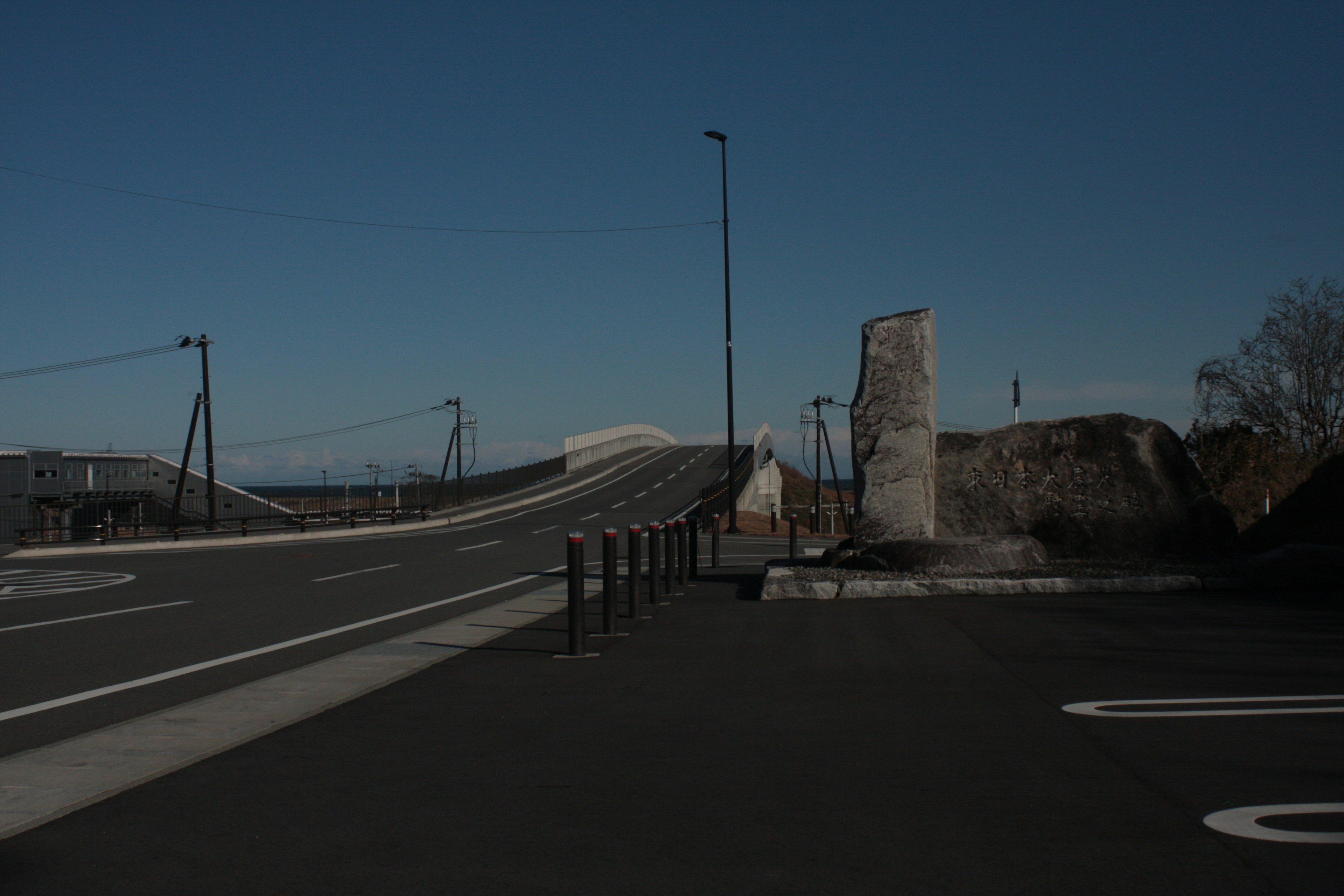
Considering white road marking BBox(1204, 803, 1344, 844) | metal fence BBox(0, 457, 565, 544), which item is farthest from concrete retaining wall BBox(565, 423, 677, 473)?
white road marking BBox(1204, 803, 1344, 844)

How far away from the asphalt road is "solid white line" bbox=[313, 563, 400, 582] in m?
0.06

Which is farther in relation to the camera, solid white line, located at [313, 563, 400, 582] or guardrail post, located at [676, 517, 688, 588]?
solid white line, located at [313, 563, 400, 582]

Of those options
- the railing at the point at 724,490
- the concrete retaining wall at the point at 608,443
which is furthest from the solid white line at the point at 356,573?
the concrete retaining wall at the point at 608,443

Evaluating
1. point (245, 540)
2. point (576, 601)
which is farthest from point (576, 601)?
point (245, 540)

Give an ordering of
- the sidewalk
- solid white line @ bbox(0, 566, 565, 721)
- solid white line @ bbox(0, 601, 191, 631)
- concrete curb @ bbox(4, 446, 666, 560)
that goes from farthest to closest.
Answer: concrete curb @ bbox(4, 446, 666, 560)
solid white line @ bbox(0, 601, 191, 631)
solid white line @ bbox(0, 566, 565, 721)
the sidewalk

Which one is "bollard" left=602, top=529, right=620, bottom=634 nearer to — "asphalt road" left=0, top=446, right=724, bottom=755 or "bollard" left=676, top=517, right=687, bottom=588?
"asphalt road" left=0, top=446, right=724, bottom=755

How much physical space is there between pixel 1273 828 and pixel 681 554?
32.4ft

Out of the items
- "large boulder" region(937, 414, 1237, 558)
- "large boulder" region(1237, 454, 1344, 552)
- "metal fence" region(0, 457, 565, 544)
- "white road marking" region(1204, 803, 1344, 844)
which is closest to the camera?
"white road marking" region(1204, 803, 1344, 844)

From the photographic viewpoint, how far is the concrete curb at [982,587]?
10.6 metres

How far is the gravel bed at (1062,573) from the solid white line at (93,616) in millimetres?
7955

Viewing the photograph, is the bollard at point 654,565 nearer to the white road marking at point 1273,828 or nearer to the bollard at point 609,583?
the bollard at point 609,583

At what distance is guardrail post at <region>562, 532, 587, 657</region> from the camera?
25.0 ft

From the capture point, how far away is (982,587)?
10758 millimetres

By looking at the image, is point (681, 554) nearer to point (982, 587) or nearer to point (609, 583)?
point (982, 587)
